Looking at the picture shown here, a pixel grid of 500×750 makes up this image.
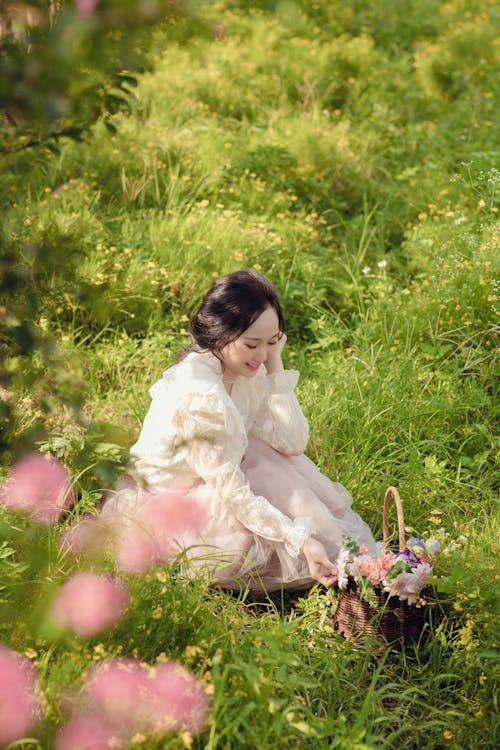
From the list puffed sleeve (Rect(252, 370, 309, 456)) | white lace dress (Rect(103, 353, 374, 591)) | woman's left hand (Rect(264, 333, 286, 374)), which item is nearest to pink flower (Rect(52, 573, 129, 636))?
white lace dress (Rect(103, 353, 374, 591))

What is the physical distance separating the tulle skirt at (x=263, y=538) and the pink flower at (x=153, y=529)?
3.3 inches

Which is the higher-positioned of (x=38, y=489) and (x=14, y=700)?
(x=38, y=489)

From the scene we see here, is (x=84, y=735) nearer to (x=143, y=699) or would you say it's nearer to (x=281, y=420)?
(x=143, y=699)

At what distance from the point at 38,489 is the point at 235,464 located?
41.3 inches

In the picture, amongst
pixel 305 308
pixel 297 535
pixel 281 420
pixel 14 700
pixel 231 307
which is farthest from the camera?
pixel 305 308

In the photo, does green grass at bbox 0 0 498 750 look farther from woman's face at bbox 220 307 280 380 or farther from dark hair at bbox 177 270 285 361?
woman's face at bbox 220 307 280 380

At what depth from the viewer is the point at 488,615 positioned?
263 cm

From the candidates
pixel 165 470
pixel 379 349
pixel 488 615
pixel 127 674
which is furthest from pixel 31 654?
pixel 379 349

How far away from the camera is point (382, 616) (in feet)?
9.22

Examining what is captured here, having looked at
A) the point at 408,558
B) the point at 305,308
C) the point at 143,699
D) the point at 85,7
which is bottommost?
the point at 305,308

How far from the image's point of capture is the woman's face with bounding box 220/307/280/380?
315 cm

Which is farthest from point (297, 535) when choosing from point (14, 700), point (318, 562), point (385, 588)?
point (14, 700)

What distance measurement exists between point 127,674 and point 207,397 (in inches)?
45.5

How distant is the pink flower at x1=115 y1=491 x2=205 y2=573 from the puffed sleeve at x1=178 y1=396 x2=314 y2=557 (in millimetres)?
123
